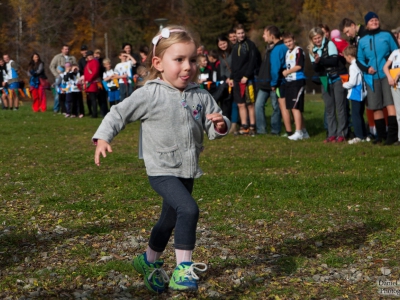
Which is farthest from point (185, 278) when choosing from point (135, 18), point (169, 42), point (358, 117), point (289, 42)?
point (135, 18)

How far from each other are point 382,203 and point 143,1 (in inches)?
3022

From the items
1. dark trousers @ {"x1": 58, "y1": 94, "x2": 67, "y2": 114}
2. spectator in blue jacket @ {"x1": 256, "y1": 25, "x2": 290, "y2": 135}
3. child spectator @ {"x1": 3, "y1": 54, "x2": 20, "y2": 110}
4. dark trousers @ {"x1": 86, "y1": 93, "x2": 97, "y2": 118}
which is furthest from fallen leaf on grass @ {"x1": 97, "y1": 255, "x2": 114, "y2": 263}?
child spectator @ {"x1": 3, "y1": 54, "x2": 20, "y2": 110}

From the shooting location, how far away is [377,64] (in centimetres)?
1351

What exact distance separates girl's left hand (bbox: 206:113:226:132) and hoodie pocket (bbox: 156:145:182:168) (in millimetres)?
320

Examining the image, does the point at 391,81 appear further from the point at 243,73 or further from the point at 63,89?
the point at 63,89

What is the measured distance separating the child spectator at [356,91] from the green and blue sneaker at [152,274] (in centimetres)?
942

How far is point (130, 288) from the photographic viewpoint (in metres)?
5.45

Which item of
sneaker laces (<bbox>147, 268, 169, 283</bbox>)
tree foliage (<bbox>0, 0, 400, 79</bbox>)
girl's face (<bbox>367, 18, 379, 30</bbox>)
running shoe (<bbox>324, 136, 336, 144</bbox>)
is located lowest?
running shoe (<bbox>324, 136, 336, 144</bbox>)

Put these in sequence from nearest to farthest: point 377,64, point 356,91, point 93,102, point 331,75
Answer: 1. point 377,64
2. point 356,91
3. point 331,75
4. point 93,102

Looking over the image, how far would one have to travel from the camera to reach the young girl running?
198 inches

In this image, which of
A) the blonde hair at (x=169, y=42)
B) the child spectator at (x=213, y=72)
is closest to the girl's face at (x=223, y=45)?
the child spectator at (x=213, y=72)

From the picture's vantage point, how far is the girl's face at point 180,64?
205 inches

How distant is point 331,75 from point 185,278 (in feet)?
34.6

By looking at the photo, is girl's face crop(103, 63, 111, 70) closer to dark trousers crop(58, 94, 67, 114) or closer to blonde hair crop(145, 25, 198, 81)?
dark trousers crop(58, 94, 67, 114)
